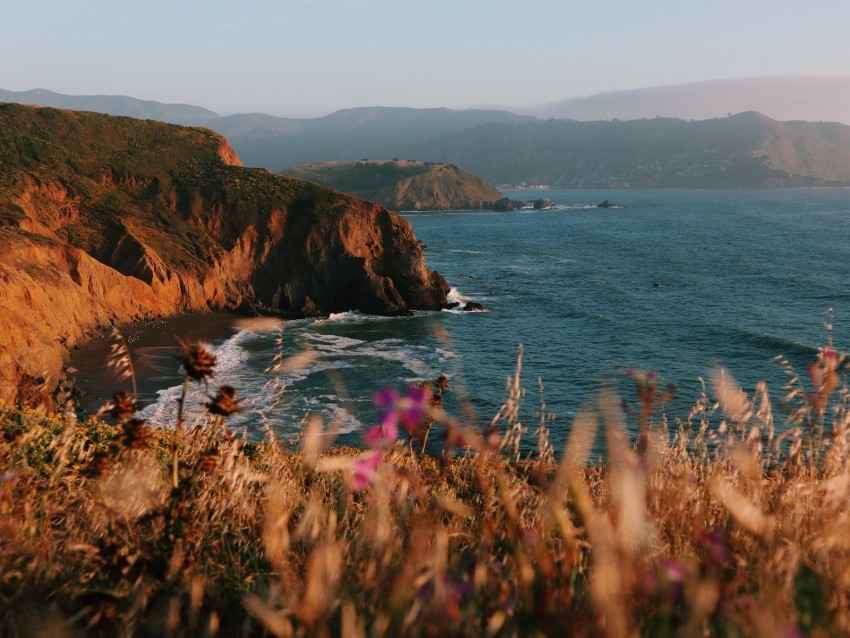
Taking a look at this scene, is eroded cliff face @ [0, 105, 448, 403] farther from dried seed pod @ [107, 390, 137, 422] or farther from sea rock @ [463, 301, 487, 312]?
dried seed pod @ [107, 390, 137, 422]

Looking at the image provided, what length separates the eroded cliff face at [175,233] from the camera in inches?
1786

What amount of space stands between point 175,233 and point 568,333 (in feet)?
117

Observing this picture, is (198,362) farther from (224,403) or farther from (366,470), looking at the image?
(366,470)

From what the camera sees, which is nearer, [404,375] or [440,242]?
[404,375]

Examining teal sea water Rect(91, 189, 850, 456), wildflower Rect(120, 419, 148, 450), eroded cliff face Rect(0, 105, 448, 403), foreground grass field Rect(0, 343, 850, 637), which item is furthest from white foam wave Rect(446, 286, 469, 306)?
wildflower Rect(120, 419, 148, 450)

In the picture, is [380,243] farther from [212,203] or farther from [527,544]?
[527,544]

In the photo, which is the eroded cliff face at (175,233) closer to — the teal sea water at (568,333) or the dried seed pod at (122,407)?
the teal sea water at (568,333)

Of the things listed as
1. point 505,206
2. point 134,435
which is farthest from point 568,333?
point 505,206

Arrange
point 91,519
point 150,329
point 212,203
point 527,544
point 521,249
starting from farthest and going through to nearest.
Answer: point 521,249, point 212,203, point 150,329, point 91,519, point 527,544

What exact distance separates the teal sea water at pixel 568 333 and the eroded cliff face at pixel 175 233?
576 cm

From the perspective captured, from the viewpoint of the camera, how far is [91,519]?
4.48 m

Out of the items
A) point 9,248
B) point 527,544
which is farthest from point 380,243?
point 527,544

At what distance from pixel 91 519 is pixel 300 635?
3011mm

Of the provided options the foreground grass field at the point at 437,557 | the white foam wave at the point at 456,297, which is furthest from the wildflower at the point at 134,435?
the white foam wave at the point at 456,297
